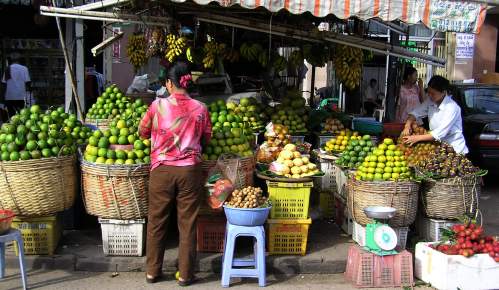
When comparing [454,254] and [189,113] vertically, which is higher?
[189,113]

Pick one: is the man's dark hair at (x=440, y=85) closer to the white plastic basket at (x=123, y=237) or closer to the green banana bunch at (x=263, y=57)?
the green banana bunch at (x=263, y=57)

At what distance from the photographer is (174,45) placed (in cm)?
798

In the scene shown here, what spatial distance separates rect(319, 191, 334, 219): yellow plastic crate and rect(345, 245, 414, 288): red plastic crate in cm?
172

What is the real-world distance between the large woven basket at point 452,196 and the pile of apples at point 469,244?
0.46 meters

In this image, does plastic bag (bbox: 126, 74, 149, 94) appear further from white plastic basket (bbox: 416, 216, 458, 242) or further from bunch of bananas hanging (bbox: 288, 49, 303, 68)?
white plastic basket (bbox: 416, 216, 458, 242)

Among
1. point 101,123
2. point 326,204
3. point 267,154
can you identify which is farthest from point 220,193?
point 101,123

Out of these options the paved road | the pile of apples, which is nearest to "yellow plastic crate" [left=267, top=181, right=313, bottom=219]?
the paved road

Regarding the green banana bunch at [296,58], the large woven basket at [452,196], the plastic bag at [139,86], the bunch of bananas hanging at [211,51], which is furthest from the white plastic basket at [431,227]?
the plastic bag at [139,86]

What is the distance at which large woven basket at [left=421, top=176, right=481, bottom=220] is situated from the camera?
223 inches

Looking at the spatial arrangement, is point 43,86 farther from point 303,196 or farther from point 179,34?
point 303,196

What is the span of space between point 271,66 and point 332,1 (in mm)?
3556

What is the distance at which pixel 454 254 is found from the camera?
5.14 meters

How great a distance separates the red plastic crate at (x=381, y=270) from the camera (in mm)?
5227

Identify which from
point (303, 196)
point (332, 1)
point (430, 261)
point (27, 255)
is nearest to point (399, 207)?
point (430, 261)
